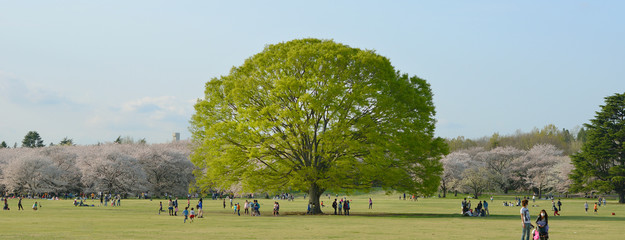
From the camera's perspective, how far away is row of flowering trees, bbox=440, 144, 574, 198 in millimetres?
111438

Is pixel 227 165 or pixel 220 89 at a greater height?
pixel 220 89

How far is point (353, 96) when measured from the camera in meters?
43.5

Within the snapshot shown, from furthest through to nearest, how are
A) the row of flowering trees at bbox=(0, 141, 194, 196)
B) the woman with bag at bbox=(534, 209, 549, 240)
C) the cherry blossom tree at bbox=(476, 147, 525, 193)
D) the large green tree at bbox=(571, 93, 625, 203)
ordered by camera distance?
the cherry blossom tree at bbox=(476, 147, 525, 193)
the row of flowering trees at bbox=(0, 141, 194, 196)
the large green tree at bbox=(571, 93, 625, 203)
the woman with bag at bbox=(534, 209, 549, 240)

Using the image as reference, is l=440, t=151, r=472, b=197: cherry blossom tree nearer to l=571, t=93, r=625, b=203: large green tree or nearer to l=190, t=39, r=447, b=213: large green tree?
l=571, t=93, r=625, b=203: large green tree

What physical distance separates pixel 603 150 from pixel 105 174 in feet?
275

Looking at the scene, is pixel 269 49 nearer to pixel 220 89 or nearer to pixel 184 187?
pixel 220 89

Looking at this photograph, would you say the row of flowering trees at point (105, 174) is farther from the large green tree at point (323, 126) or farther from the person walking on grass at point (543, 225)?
the person walking on grass at point (543, 225)

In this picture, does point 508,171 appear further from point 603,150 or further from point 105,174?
point 105,174

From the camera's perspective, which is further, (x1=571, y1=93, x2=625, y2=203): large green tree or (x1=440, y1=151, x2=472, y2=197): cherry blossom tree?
(x1=440, y1=151, x2=472, y2=197): cherry blossom tree

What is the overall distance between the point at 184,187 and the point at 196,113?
66732mm

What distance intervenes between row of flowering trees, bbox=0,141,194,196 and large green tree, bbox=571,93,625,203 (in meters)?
71.7

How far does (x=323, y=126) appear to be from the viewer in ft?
151

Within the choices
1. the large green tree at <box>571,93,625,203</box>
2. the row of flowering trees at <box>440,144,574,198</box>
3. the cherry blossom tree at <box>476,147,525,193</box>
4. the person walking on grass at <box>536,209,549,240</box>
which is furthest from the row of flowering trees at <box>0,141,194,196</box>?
the person walking on grass at <box>536,209,549,240</box>

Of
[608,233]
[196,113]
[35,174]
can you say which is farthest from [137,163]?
[608,233]
